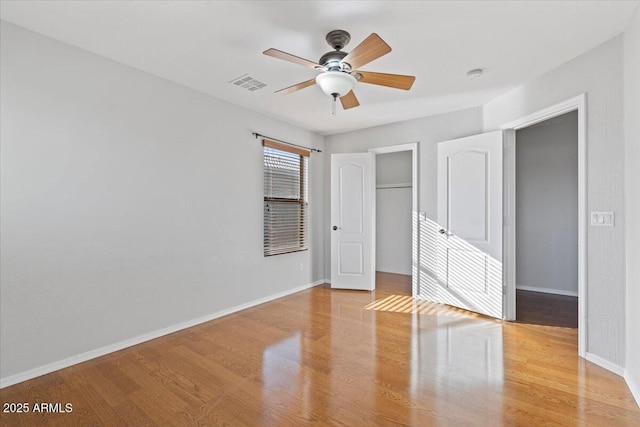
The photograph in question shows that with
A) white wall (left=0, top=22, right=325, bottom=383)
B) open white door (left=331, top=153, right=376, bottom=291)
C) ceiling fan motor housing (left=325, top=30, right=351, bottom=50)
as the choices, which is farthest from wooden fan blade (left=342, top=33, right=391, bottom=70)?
open white door (left=331, top=153, right=376, bottom=291)

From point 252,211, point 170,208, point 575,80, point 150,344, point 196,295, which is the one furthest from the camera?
point 252,211

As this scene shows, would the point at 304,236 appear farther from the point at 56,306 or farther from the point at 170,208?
the point at 56,306

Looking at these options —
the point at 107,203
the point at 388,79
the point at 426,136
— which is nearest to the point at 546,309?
the point at 426,136

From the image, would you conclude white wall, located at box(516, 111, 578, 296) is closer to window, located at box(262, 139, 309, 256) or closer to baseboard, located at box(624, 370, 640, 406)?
baseboard, located at box(624, 370, 640, 406)

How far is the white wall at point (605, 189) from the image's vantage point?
7.50 feet

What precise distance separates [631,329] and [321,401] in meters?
2.22

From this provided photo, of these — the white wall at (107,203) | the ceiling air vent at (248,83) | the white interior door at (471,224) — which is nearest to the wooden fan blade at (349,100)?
the ceiling air vent at (248,83)

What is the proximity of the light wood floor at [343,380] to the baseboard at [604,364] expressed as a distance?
0.21ft

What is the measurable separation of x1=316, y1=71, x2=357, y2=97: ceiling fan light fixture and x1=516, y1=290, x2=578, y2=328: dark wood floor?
10.5ft

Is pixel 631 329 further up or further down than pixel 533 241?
further down

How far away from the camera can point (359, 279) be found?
4.76 m

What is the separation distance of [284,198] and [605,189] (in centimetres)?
346

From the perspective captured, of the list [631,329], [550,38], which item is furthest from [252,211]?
[631,329]

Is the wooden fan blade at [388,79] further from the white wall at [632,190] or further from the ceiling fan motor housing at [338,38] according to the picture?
the white wall at [632,190]
